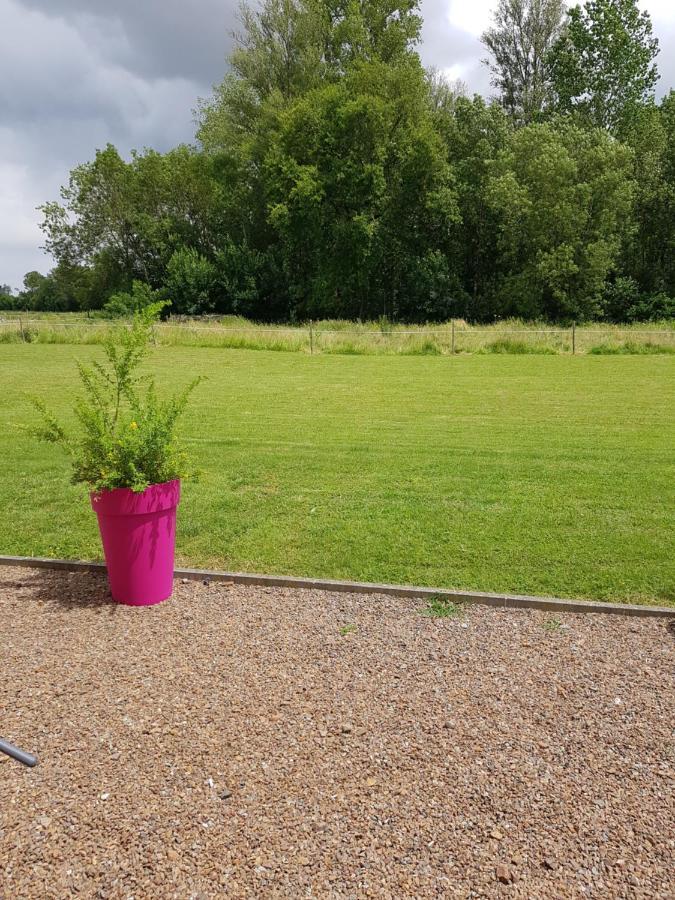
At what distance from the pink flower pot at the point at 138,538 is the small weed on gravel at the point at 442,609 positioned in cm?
164

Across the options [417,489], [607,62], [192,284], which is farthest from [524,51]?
[417,489]

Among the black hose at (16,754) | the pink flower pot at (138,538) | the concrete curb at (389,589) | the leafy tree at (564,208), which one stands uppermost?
the leafy tree at (564,208)

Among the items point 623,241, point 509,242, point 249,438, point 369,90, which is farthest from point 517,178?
point 249,438

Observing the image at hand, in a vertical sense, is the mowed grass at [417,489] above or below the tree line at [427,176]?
below

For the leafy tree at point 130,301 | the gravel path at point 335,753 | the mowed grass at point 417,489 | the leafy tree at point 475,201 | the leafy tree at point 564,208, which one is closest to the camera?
the gravel path at point 335,753

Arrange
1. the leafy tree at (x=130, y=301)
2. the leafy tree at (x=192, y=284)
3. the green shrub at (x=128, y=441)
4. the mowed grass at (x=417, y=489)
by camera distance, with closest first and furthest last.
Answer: the green shrub at (x=128, y=441) → the mowed grass at (x=417, y=489) → the leafy tree at (x=130, y=301) → the leafy tree at (x=192, y=284)

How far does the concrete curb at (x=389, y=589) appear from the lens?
12.1ft

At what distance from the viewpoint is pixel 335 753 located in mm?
2514

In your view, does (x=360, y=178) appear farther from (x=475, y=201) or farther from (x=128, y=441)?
(x=128, y=441)

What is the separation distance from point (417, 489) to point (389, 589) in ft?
7.16

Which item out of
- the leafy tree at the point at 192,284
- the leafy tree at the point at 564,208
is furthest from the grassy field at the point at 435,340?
the leafy tree at the point at 192,284

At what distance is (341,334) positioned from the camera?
2270 cm

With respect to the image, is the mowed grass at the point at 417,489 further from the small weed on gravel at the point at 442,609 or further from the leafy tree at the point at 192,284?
the leafy tree at the point at 192,284

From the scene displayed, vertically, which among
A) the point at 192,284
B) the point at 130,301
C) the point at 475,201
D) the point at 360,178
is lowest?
the point at 130,301
